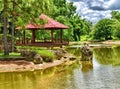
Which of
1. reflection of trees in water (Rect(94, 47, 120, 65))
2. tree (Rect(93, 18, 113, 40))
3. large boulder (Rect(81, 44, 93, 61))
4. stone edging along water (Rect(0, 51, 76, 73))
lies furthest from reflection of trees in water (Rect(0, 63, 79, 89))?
tree (Rect(93, 18, 113, 40))

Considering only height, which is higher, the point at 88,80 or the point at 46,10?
the point at 46,10

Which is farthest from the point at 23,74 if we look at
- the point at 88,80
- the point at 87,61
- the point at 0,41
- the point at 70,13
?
the point at 70,13

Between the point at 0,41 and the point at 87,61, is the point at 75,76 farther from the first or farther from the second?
the point at 0,41

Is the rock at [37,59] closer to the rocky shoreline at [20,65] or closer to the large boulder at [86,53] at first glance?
the rocky shoreline at [20,65]

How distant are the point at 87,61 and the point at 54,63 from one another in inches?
212

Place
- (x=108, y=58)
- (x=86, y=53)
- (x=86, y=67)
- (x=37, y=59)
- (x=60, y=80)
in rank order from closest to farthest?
(x=60, y=80)
(x=37, y=59)
(x=86, y=67)
(x=86, y=53)
(x=108, y=58)

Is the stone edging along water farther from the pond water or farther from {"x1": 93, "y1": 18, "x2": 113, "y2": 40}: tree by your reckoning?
{"x1": 93, "y1": 18, "x2": 113, "y2": 40}: tree

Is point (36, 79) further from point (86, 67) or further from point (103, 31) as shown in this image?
point (103, 31)

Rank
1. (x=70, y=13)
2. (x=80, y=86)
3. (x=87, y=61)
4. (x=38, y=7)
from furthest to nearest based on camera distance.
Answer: (x=70, y=13) → (x=87, y=61) → (x=38, y=7) → (x=80, y=86)

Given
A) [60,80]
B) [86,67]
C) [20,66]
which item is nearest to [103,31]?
[86,67]

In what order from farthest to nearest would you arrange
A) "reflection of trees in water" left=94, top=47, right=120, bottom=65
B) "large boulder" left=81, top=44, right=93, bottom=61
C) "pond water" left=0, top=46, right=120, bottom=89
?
"large boulder" left=81, top=44, right=93, bottom=61 → "reflection of trees in water" left=94, top=47, right=120, bottom=65 → "pond water" left=0, top=46, right=120, bottom=89

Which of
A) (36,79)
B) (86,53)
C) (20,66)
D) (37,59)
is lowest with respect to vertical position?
(36,79)

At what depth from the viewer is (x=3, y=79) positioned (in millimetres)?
27562

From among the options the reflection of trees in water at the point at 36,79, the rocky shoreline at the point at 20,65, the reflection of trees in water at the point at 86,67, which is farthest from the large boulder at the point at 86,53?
the reflection of trees in water at the point at 36,79
